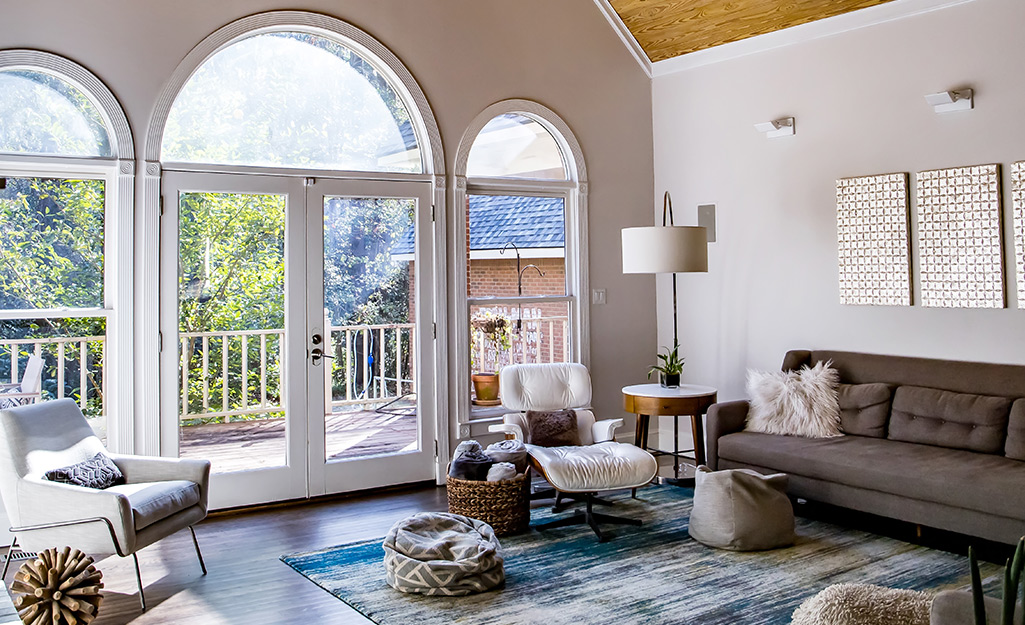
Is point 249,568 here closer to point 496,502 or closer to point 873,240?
point 496,502

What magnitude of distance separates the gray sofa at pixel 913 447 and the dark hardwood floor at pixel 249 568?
1.96 meters

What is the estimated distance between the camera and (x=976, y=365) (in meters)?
4.59

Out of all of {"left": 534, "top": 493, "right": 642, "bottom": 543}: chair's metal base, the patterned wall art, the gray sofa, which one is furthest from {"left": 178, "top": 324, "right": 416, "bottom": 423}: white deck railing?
the patterned wall art

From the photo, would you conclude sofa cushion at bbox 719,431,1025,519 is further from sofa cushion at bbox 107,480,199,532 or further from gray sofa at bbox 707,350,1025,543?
sofa cushion at bbox 107,480,199,532

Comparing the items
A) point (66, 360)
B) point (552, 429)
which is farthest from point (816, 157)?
point (66, 360)

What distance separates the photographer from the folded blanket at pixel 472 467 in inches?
175

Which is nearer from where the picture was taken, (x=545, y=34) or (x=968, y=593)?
(x=968, y=593)

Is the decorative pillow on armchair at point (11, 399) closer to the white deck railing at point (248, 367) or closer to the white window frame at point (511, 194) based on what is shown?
the white deck railing at point (248, 367)

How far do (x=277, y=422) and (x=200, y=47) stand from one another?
2.18m

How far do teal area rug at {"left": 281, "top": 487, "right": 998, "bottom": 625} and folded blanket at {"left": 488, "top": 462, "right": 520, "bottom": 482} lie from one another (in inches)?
12.0

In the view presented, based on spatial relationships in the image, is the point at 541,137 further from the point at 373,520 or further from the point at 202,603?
the point at 202,603

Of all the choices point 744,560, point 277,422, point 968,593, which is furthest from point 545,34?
point 968,593

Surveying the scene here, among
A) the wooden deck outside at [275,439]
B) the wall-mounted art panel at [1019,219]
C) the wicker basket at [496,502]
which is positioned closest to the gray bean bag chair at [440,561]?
the wicker basket at [496,502]

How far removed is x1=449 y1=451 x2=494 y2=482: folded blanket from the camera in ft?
14.6
